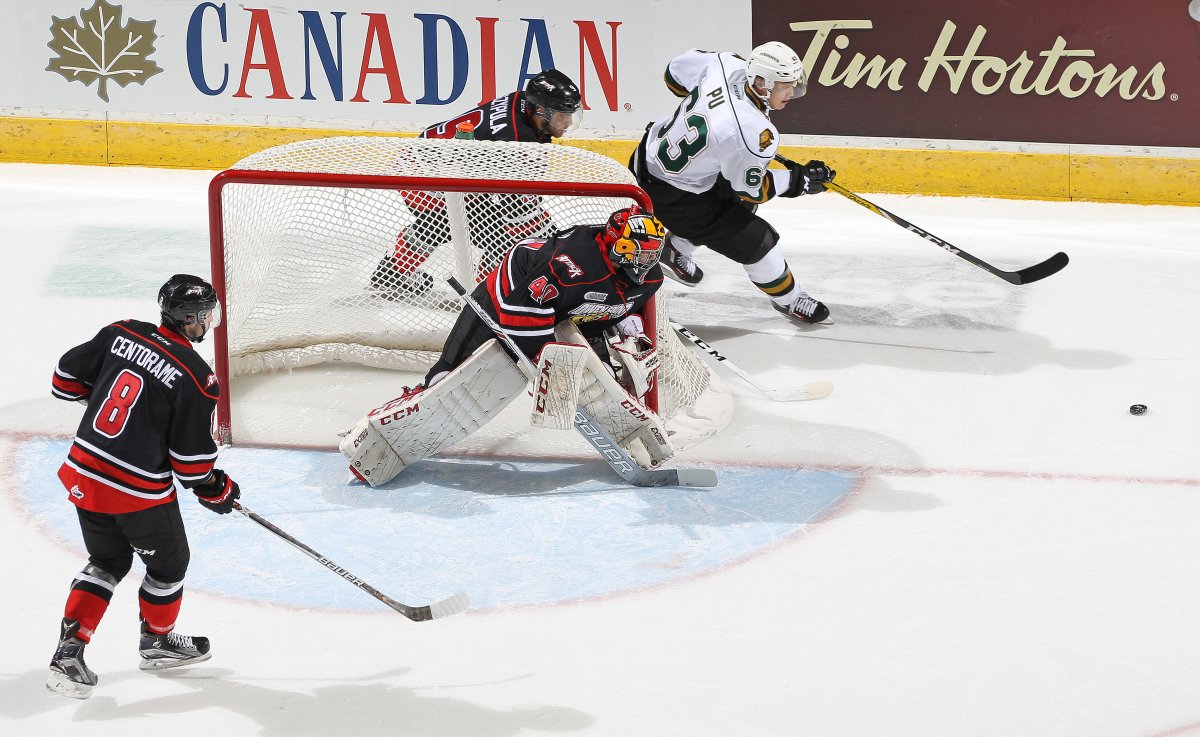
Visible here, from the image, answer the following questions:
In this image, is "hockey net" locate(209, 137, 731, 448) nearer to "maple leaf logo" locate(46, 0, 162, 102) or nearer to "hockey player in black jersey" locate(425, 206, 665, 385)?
"hockey player in black jersey" locate(425, 206, 665, 385)

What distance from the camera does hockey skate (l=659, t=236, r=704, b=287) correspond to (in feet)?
18.9

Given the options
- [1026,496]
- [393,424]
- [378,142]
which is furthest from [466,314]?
[1026,496]

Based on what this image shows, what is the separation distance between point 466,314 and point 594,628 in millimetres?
1144

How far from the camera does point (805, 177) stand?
5.26 meters

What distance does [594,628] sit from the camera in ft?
10.4

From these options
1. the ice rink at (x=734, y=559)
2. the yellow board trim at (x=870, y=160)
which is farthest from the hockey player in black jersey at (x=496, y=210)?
the yellow board trim at (x=870, y=160)

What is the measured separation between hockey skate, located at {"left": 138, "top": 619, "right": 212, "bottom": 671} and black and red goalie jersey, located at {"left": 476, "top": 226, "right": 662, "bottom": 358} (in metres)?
1.22

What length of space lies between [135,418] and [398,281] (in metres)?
2.25

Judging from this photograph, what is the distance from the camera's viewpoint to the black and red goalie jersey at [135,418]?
271cm

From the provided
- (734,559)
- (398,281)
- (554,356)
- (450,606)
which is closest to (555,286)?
(554,356)

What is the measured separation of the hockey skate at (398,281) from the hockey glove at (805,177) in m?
1.32

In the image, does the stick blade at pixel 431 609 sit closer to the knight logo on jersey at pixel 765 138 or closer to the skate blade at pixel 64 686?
the skate blade at pixel 64 686

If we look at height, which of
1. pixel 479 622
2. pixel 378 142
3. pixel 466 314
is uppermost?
pixel 378 142

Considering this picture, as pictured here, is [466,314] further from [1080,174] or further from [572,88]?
[1080,174]
